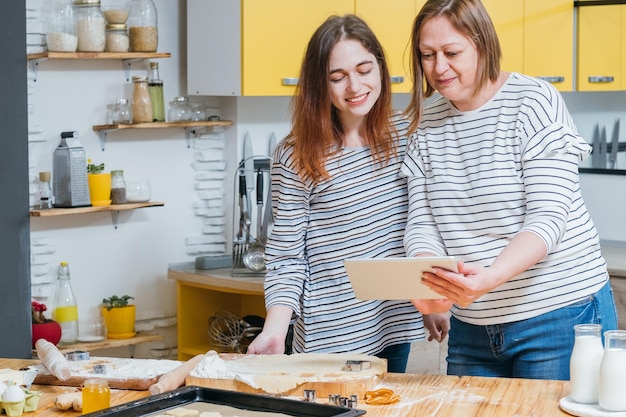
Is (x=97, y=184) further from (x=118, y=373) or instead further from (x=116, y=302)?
(x=118, y=373)

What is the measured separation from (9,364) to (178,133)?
80.2 inches

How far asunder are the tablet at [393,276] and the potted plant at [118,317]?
2063 mm

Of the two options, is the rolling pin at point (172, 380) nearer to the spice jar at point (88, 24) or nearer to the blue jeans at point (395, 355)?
the blue jeans at point (395, 355)

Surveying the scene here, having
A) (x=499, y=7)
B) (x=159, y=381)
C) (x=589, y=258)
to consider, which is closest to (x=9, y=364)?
(x=159, y=381)

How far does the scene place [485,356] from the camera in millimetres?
2441

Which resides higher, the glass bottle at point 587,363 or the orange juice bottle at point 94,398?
the glass bottle at point 587,363

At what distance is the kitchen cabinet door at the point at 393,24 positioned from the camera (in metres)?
4.27

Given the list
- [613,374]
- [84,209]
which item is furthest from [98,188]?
[613,374]

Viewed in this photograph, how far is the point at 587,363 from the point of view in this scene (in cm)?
205

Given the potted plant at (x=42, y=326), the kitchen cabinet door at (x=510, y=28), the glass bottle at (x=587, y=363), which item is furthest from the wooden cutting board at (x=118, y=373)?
the kitchen cabinet door at (x=510, y=28)

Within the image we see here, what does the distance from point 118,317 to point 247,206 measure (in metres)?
0.70

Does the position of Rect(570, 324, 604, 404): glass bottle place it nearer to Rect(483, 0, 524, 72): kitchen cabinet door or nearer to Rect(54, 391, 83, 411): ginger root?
Rect(54, 391, 83, 411): ginger root

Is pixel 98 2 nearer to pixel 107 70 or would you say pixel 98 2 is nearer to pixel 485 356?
pixel 107 70

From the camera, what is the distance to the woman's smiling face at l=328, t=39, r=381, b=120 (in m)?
2.53
